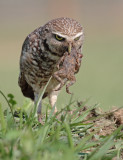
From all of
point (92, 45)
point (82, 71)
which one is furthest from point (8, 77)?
point (92, 45)

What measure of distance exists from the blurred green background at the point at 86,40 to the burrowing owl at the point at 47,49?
2231 mm

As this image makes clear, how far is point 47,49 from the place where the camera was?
18.1ft

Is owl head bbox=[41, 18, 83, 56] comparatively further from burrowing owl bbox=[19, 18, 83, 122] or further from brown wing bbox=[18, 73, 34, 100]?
brown wing bbox=[18, 73, 34, 100]

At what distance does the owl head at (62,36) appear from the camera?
5008mm

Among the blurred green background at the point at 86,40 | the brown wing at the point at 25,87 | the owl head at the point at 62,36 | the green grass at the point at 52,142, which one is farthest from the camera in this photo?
the blurred green background at the point at 86,40

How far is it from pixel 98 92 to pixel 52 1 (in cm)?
2165

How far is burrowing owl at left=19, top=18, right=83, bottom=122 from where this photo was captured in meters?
5.10

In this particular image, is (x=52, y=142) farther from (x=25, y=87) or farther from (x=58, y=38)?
(x=25, y=87)

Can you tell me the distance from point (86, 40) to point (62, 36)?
25.3m

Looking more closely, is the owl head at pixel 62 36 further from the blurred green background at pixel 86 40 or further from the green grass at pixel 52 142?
the blurred green background at pixel 86 40

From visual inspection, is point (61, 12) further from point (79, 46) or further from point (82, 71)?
point (79, 46)

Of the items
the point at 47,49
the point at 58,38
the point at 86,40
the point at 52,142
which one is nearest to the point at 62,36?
the point at 58,38

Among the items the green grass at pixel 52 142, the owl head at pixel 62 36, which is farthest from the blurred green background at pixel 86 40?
the green grass at pixel 52 142

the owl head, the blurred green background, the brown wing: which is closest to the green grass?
the owl head
